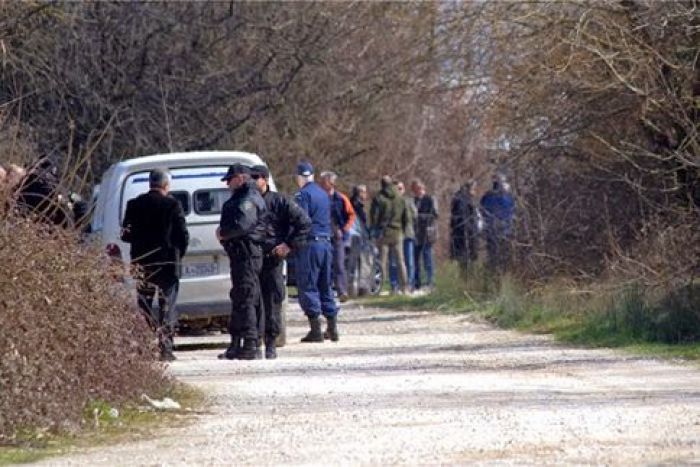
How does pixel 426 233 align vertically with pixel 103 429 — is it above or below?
above

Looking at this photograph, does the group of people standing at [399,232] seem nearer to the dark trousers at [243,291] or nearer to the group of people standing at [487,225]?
the group of people standing at [487,225]

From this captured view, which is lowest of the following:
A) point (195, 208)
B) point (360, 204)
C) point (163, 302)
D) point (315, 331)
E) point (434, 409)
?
point (434, 409)

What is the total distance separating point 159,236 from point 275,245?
1.14 m

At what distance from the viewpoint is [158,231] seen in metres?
17.9

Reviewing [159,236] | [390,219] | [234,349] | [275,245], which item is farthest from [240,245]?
[390,219]

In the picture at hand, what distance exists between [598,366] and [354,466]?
6.58m

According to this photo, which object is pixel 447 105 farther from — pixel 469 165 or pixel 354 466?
pixel 354 466

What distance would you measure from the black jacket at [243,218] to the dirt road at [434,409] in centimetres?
113

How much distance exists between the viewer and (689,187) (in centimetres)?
2103

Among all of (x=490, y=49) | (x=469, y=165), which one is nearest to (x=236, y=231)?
(x=490, y=49)

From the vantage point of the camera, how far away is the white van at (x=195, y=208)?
19266mm

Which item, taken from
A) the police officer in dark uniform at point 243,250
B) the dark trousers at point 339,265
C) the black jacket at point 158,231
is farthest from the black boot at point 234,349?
the dark trousers at point 339,265

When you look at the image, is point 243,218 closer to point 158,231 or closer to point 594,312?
point 158,231

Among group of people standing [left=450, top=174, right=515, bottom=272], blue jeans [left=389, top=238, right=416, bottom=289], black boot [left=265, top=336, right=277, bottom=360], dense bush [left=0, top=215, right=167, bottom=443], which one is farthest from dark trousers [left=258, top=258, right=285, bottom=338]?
blue jeans [left=389, top=238, right=416, bottom=289]
